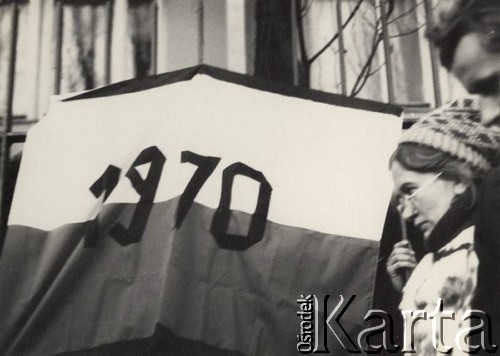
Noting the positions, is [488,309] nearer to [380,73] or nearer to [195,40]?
[380,73]

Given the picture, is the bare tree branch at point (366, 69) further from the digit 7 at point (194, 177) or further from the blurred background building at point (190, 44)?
the digit 7 at point (194, 177)

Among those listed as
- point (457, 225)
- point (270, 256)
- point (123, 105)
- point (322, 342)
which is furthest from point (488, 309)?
point (123, 105)

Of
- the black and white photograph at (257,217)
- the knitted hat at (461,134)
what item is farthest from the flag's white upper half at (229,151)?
the knitted hat at (461,134)

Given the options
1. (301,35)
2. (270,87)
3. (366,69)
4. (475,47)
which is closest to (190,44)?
(301,35)

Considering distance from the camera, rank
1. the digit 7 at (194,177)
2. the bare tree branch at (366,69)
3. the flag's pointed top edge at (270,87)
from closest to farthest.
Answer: the digit 7 at (194,177), the flag's pointed top edge at (270,87), the bare tree branch at (366,69)

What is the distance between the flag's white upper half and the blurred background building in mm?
679

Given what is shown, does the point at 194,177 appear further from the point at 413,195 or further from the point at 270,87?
the point at 413,195

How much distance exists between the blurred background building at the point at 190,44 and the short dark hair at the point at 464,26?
584mm

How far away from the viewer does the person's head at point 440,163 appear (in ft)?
10.3

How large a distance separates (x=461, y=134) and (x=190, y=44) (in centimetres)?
173

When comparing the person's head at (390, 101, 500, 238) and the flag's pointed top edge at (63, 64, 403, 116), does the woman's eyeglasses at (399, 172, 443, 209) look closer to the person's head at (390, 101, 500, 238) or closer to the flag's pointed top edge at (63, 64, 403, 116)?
the person's head at (390, 101, 500, 238)

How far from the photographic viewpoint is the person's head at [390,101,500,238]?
3150 mm

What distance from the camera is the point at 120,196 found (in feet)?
10.6


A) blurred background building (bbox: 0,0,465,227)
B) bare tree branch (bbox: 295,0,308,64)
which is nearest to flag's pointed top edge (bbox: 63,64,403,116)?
blurred background building (bbox: 0,0,465,227)
